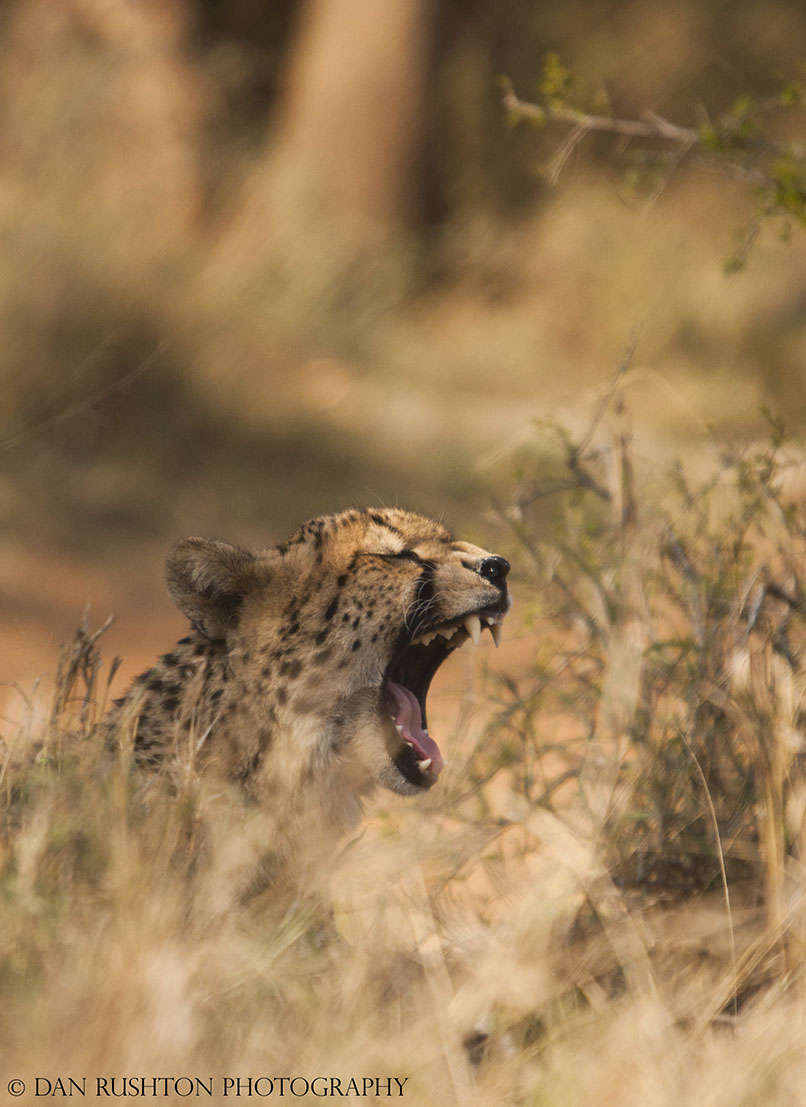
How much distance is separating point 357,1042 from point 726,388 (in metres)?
10.3

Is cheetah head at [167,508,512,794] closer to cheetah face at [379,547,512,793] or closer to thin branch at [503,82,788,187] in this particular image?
cheetah face at [379,547,512,793]

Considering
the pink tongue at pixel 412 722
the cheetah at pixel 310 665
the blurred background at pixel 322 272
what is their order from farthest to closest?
the blurred background at pixel 322 272 < the pink tongue at pixel 412 722 < the cheetah at pixel 310 665

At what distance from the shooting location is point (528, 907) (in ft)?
8.29

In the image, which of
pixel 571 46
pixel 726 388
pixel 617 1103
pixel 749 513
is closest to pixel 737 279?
pixel 726 388

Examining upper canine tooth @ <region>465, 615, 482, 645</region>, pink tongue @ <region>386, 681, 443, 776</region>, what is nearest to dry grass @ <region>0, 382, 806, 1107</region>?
pink tongue @ <region>386, 681, 443, 776</region>

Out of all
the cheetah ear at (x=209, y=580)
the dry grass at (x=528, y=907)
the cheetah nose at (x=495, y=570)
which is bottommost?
the dry grass at (x=528, y=907)

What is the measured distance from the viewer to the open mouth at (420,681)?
9.96 feet

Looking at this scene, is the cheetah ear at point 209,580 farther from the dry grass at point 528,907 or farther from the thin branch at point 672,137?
the thin branch at point 672,137

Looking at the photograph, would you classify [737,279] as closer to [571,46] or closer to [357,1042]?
[571,46]

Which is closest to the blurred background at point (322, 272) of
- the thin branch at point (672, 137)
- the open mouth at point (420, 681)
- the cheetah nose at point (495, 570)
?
the thin branch at point (672, 137)

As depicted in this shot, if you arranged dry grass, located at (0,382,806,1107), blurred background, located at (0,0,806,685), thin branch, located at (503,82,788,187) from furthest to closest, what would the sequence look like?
blurred background, located at (0,0,806,685) < thin branch, located at (503,82,788,187) < dry grass, located at (0,382,806,1107)

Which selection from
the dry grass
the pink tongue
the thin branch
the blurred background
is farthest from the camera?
the blurred background

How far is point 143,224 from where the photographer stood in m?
9.56

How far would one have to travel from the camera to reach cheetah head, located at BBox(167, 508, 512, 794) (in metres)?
2.96
